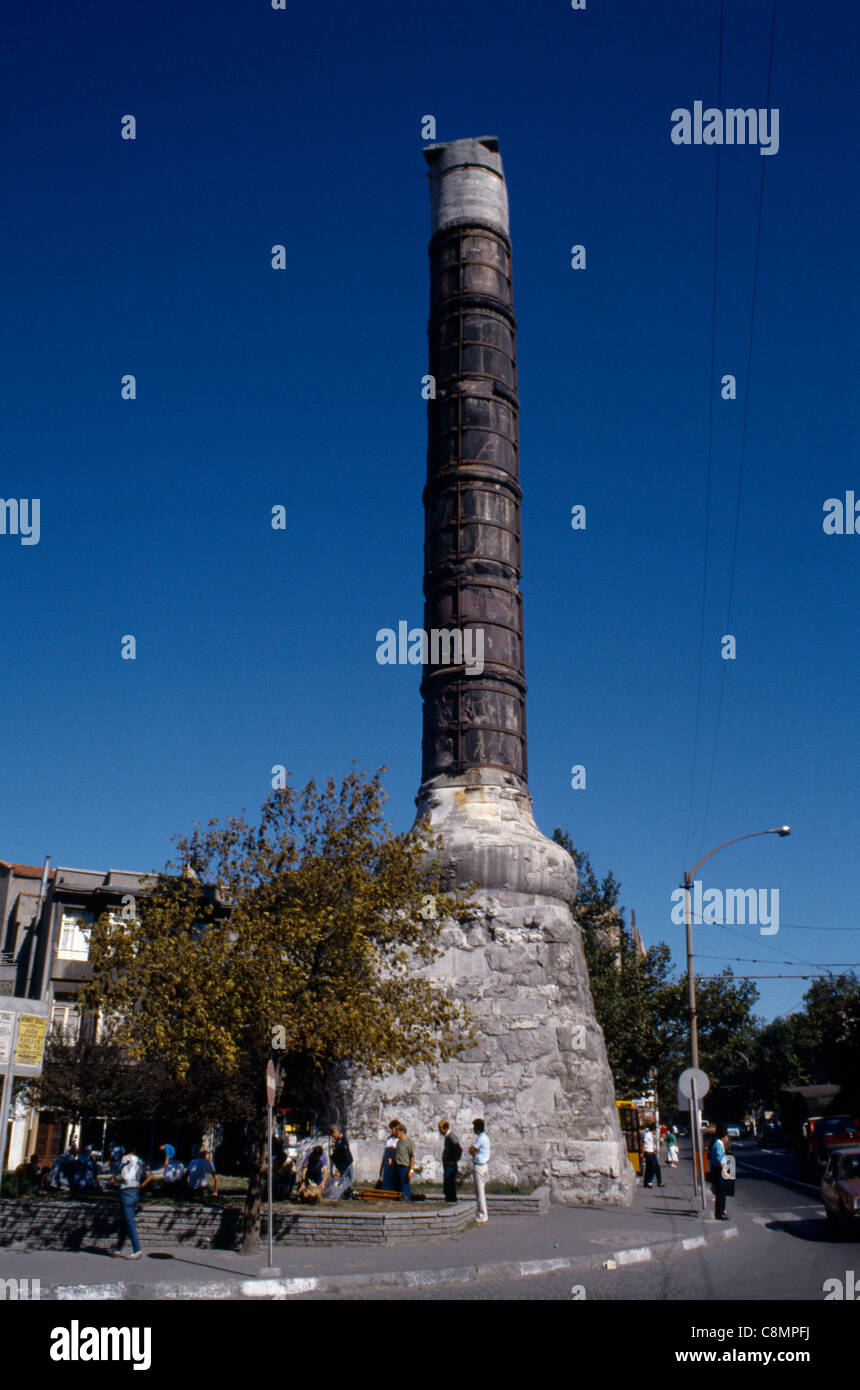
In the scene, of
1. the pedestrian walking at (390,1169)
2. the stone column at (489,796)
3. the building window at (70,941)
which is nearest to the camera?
the pedestrian walking at (390,1169)

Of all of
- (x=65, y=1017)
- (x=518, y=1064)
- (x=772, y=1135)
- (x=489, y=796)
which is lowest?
(x=772, y=1135)

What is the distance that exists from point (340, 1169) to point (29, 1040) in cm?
640

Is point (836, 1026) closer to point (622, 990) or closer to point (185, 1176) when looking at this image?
point (622, 990)

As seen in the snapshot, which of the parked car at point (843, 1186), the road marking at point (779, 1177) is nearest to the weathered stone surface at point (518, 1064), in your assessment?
the parked car at point (843, 1186)

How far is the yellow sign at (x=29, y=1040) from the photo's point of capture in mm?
12453

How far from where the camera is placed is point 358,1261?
1220 cm

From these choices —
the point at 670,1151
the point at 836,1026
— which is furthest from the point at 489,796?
the point at 836,1026

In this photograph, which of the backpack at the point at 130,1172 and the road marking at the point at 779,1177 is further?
the road marking at the point at 779,1177

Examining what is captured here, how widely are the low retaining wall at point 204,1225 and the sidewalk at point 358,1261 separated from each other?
8.2 inches

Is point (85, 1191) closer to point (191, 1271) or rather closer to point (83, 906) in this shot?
point (191, 1271)

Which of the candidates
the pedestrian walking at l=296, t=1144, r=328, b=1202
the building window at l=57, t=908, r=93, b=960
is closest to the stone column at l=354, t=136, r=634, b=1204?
the pedestrian walking at l=296, t=1144, r=328, b=1202

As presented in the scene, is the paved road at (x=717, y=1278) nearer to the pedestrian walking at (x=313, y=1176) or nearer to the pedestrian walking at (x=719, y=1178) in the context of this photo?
the pedestrian walking at (x=719, y=1178)
